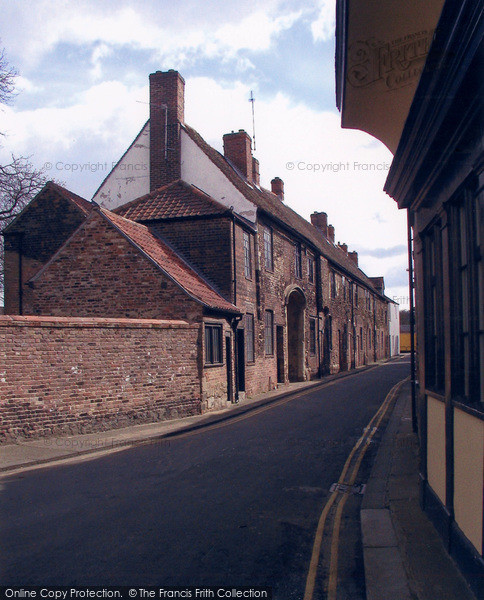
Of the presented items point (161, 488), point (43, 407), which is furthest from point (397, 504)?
point (43, 407)

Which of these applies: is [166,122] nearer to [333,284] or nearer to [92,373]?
[92,373]

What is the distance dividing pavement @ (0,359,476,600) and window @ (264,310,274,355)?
893 cm

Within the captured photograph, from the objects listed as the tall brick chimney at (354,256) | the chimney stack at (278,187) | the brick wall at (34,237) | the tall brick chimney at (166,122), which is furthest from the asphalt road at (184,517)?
the tall brick chimney at (354,256)

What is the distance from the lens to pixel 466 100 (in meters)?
4.25

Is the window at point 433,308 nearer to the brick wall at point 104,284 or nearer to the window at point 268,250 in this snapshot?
the brick wall at point 104,284

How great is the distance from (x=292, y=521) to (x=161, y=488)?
2164mm

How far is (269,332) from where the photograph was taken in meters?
24.6

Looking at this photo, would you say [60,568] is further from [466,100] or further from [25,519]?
[466,100]

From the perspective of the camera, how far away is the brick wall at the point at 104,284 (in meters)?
16.9

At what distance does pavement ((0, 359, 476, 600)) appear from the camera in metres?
4.54

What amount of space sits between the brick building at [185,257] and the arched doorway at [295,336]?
53 millimetres

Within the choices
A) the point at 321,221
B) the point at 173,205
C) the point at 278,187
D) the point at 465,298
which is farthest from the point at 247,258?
the point at 321,221

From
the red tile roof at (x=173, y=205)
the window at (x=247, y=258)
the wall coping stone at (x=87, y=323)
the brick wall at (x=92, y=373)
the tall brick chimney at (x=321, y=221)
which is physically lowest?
the brick wall at (x=92, y=373)

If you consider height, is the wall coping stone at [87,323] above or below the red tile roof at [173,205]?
below
